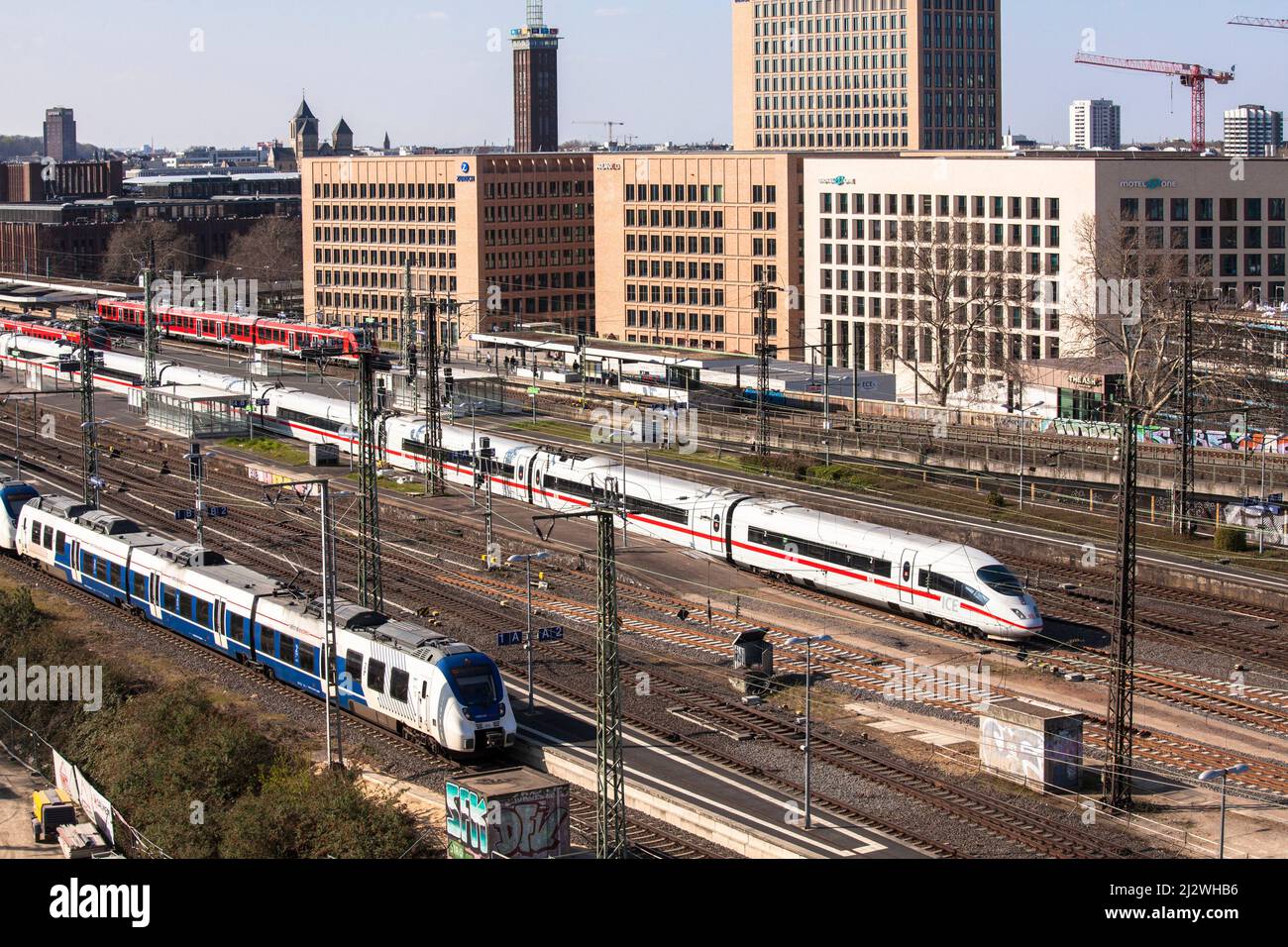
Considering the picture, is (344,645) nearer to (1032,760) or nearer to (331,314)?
(1032,760)

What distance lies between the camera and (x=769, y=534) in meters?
42.3

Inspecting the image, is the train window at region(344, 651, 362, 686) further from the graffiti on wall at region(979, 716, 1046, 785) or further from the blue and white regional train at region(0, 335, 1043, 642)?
the blue and white regional train at region(0, 335, 1043, 642)

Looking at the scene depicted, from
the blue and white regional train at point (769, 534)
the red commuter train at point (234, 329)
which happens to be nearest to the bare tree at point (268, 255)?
the red commuter train at point (234, 329)

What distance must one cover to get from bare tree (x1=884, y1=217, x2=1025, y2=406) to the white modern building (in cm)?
14

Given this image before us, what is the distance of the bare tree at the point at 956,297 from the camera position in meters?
77.5

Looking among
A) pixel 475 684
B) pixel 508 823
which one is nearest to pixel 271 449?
pixel 475 684

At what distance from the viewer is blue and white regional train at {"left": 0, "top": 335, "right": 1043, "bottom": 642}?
36500mm

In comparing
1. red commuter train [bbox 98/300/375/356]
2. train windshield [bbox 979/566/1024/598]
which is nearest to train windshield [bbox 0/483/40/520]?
train windshield [bbox 979/566/1024/598]

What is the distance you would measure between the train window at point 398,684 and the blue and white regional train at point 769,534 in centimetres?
1401

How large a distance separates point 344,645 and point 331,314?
88.5 metres

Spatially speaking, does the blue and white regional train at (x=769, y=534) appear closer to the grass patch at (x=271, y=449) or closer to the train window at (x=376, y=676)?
the grass patch at (x=271, y=449)

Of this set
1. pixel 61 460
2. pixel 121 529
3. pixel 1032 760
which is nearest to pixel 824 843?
pixel 1032 760

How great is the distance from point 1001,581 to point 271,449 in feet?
122

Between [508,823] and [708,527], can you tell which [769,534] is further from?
[508,823]
